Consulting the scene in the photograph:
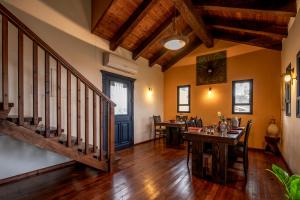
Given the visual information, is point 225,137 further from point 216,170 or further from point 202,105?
point 202,105

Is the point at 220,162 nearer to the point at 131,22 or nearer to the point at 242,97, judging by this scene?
the point at 242,97

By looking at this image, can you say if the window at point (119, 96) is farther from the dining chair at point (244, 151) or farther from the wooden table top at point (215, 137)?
the dining chair at point (244, 151)

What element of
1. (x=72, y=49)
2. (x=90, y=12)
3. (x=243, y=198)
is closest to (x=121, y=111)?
(x=72, y=49)

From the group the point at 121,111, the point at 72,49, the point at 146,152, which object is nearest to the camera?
the point at 72,49

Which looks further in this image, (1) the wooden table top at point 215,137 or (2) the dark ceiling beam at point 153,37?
(2) the dark ceiling beam at point 153,37

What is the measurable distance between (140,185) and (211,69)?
468 centimetres

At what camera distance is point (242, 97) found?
5.43 meters

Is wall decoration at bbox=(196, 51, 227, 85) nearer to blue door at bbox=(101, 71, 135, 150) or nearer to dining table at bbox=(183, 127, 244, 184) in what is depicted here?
blue door at bbox=(101, 71, 135, 150)

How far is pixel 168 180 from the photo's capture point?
2.96 metres

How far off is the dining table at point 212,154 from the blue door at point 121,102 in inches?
101

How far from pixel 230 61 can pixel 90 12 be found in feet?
14.7

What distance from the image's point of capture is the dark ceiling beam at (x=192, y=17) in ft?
11.6

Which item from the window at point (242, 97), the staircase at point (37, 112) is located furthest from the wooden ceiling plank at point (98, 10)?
the window at point (242, 97)

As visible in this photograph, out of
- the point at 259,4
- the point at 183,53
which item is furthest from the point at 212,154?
the point at 183,53
